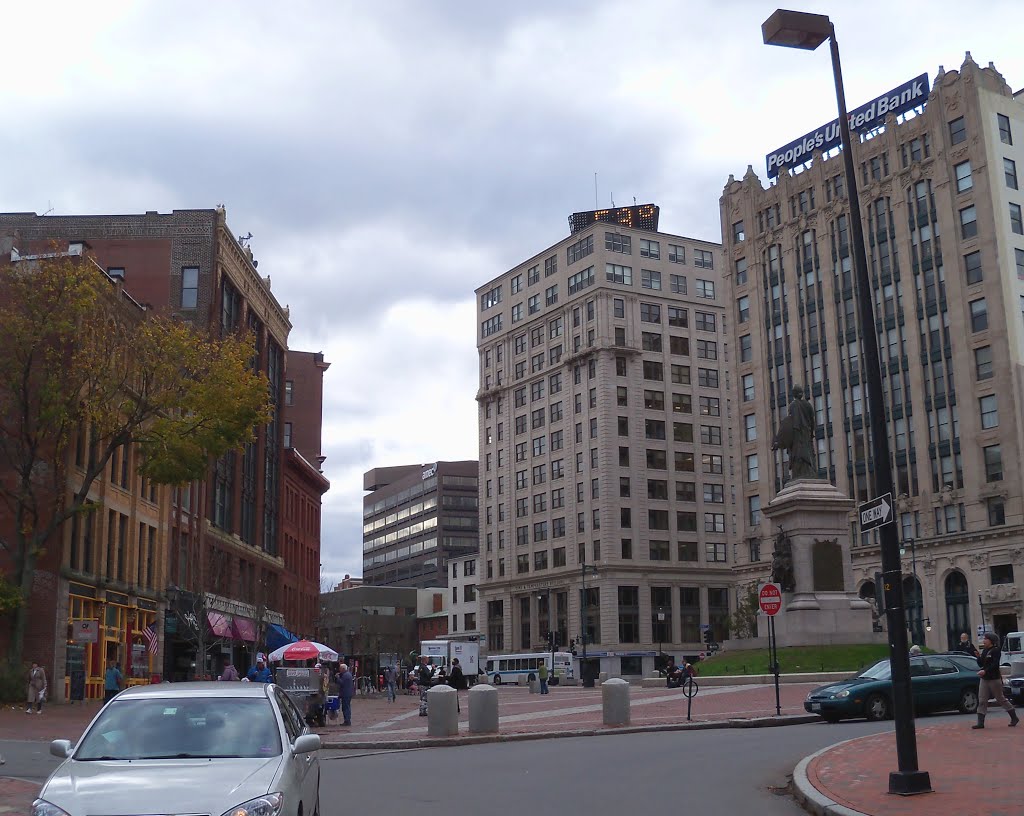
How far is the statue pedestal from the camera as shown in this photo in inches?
1646

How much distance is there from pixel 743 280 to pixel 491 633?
44977 mm

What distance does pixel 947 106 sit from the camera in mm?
78375

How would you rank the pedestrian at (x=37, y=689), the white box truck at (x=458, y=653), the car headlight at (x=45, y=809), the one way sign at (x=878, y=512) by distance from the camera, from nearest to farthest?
the car headlight at (x=45, y=809)
the one way sign at (x=878, y=512)
the pedestrian at (x=37, y=689)
the white box truck at (x=458, y=653)

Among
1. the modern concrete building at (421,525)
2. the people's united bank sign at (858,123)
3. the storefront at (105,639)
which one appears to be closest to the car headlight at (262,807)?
the storefront at (105,639)

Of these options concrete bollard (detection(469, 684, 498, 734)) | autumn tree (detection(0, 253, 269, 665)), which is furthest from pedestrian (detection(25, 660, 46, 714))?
concrete bollard (detection(469, 684, 498, 734))

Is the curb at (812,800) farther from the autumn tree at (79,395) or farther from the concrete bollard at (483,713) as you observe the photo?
the autumn tree at (79,395)

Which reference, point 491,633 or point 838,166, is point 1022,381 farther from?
point 491,633

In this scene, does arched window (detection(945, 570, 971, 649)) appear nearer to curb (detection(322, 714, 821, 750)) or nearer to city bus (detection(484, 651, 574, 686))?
city bus (detection(484, 651, 574, 686))

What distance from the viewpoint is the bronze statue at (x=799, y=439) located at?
4419 centimetres

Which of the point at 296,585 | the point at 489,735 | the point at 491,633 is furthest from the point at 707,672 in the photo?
the point at 491,633

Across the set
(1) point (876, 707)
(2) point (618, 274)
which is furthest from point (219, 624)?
(2) point (618, 274)

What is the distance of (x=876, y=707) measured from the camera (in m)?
23.9

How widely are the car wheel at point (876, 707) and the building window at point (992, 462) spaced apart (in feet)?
174

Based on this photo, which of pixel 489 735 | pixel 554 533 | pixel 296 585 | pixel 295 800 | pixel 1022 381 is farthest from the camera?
pixel 554 533
